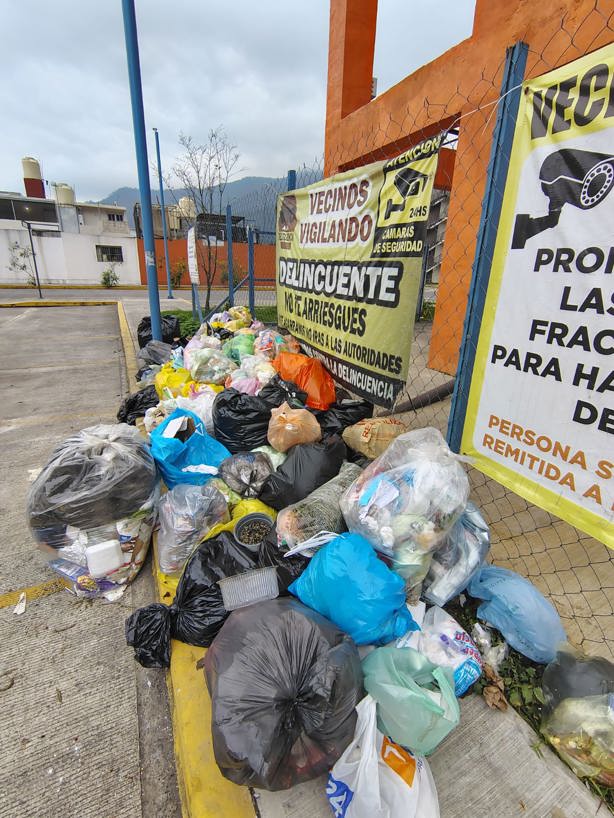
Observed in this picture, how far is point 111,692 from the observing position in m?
1.66

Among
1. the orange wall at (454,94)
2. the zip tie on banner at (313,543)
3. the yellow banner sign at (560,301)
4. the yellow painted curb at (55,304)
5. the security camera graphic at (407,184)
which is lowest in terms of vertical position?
the yellow painted curb at (55,304)

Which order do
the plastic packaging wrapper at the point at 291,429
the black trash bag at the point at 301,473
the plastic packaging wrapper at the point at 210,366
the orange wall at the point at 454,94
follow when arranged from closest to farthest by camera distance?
1. the black trash bag at the point at 301,473
2. the plastic packaging wrapper at the point at 291,429
3. the orange wall at the point at 454,94
4. the plastic packaging wrapper at the point at 210,366

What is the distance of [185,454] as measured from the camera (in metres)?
2.71

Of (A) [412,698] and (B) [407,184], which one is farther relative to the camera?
(B) [407,184]

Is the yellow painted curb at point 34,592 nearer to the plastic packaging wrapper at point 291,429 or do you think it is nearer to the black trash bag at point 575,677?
the plastic packaging wrapper at point 291,429

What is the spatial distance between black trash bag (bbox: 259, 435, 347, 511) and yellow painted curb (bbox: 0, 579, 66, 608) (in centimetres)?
119

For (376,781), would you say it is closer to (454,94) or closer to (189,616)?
(189,616)

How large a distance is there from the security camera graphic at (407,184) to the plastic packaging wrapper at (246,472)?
5.61 feet

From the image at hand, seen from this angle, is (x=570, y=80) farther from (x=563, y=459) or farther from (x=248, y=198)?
(x=248, y=198)

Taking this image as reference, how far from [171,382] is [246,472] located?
1.96 m

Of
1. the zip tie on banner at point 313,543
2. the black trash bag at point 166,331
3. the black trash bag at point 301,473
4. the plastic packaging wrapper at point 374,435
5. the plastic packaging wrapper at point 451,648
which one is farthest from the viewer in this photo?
the black trash bag at point 166,331

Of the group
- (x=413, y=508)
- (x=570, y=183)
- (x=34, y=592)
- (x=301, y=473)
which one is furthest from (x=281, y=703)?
(x=570, y=183)

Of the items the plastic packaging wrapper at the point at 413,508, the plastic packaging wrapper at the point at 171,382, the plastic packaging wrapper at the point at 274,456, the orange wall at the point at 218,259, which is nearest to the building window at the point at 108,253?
the orange wall at the point at 218,259

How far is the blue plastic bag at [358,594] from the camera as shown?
5.00ft
